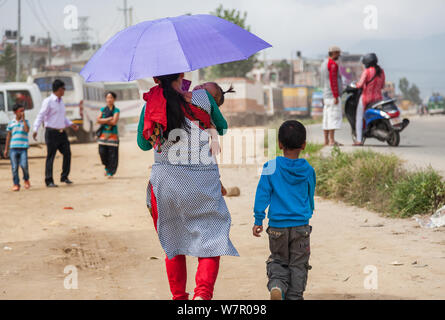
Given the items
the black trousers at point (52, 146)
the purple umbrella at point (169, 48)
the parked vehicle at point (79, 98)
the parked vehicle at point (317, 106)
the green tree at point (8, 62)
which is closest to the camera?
the purple umbrella at point (169, 48)

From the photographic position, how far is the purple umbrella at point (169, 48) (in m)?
3.85

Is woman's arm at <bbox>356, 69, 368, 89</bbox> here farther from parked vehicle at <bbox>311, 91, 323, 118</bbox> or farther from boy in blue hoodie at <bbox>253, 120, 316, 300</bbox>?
parked vehicle at <bbox>311, 91, 323, 118</bbox>

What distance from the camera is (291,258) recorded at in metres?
4.17

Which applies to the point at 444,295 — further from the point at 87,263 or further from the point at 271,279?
the point at 87,263

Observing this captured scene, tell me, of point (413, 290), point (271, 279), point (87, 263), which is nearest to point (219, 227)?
point (271, 279)

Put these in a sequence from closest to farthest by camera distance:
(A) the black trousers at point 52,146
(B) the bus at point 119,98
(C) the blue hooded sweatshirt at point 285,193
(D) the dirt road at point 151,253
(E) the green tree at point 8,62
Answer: (C) the blue hooded sweatshirt at point 285,193 < (D) the dirt road at point 151,253 < (A) the black trousers at point 52,146 < (B) the bus at point 119,98 < (E) the green tree at point 8,62

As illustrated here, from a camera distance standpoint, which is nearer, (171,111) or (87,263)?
(171,111)

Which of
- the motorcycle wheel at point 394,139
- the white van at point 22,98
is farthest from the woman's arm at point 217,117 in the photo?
the white van at point 22,98

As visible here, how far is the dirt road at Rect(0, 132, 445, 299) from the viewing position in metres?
4.90

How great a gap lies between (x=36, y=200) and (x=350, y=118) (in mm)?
6622

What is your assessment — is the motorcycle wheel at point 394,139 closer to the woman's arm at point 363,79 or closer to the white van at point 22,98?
the woman's arm at point 363,79

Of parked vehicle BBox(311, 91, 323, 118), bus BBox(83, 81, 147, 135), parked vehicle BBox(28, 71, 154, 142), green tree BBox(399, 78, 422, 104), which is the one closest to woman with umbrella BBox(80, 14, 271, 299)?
parked vehicle BBox(28, 71, 154, 142)

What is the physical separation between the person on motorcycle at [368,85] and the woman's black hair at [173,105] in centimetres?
961

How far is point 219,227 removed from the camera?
4055 mm
